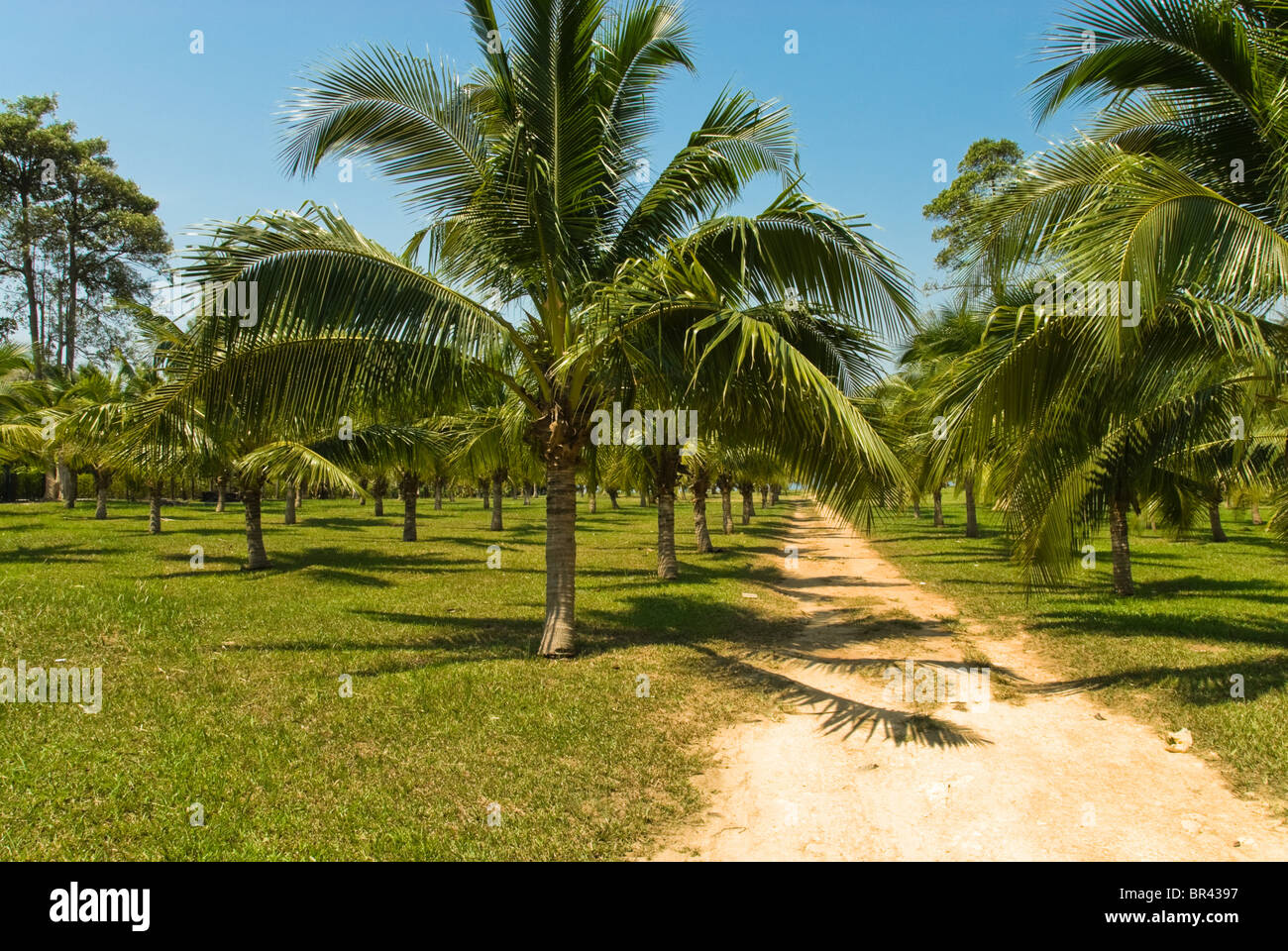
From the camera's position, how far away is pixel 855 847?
14.8 feet

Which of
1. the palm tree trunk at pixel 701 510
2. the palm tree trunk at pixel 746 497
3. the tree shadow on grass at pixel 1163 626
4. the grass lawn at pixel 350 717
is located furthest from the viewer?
the palm tree trunk at pixel 746 497

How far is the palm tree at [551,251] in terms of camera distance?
7.16 metres

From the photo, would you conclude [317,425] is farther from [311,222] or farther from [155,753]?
[155,753]

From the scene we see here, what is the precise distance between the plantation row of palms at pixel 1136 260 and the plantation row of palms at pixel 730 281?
3 centimetres

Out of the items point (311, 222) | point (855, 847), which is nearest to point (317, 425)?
point (311, 222)

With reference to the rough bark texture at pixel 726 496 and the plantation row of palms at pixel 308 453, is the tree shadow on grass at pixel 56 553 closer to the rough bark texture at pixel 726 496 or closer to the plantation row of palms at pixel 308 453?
the plantation row of palms at pixel 308 453

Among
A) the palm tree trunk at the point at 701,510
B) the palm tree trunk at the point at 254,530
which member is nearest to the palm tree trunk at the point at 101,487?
the palm tree trunk at the point at 254,530

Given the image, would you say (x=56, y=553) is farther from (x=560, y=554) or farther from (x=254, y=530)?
(x=560, y=554)

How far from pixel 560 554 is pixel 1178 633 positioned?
338 inches

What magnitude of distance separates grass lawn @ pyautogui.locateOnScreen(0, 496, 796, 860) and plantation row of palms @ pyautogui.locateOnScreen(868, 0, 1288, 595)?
3.89 meters

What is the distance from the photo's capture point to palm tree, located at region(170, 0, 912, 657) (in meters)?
7.16

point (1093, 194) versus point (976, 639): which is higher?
point (1093, 194)

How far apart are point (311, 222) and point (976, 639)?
33.5ft

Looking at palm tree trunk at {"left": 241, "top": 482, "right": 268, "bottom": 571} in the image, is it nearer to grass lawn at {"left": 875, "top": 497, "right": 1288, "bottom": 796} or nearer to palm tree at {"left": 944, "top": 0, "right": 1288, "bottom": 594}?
grass lawn at {"left": 875, "top": 497, "right": 1288, "bottom": 796}
